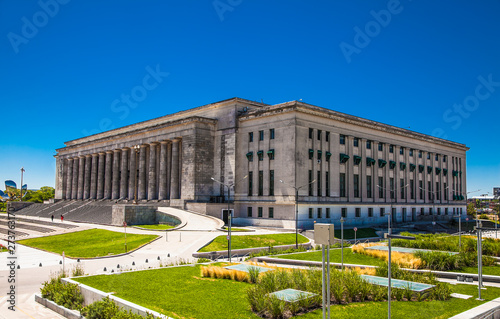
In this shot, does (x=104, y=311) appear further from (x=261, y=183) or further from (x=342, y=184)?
(x=342, y=184)

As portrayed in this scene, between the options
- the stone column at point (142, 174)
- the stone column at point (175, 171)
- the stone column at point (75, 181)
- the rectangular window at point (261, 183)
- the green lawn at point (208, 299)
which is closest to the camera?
the green lawn at point (208, 299)

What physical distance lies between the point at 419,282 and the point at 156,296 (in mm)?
12187

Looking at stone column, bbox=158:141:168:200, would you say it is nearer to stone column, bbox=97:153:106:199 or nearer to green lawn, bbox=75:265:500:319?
stone column, bbox=97:153:106:199

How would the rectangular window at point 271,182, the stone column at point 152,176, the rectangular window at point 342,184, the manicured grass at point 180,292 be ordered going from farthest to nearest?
the stone column at point 152,176, the rectangular window at point 342,184, the rectangular window at point 271,182, the manicured grass at point 180,292

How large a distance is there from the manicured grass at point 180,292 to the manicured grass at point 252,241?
14.8m

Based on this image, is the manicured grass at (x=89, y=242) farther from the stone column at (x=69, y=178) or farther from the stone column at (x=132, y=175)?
the stone column at (x=69, y=178)

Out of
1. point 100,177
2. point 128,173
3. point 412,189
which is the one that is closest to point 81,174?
point 100,177

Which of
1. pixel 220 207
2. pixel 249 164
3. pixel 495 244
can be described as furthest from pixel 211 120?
pixel 495 244

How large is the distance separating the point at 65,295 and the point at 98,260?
54.1 ft

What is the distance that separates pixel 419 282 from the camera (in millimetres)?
18922

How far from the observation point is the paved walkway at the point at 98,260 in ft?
63.4

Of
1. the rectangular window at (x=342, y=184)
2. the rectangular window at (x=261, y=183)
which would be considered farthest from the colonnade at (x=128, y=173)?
the rectangular window at (x=342, y=184)

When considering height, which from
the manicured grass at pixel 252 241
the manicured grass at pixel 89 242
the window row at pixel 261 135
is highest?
the window row at pixel 261 135

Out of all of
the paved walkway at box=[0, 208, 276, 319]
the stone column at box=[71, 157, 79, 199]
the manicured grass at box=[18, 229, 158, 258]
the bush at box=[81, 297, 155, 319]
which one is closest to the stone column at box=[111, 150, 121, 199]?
the stone column at box=[71, 157, 79, 199]
